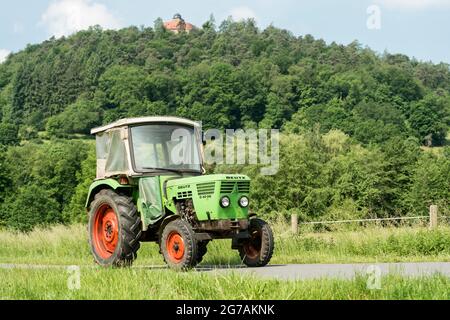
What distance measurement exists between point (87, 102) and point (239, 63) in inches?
1453

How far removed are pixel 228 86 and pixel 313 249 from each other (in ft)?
334

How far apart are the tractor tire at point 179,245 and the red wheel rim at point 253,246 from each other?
1.62 m

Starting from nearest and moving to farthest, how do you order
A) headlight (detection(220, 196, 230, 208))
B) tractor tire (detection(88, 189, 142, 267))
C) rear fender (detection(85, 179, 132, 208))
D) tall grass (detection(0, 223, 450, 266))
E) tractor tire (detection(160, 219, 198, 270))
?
tractor tire (detection(160, 219, 198, 270)) → headlight (detection(220, 196, 230, 208)) → tractor tire (detection(88, 189, 142, 267)) → rear fender (detection(85, 179, 132, 208)) → tall grass (detection(0, 223, 450, 266))

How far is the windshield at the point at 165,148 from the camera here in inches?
474

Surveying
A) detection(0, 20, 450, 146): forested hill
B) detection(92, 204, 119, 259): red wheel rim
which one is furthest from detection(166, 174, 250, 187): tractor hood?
detection(0, 20, 450, 146): forested hill

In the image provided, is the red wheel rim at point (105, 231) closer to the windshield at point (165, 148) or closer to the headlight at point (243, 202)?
the windshield at point (165, 148)

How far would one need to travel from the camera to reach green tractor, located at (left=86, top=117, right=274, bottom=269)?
1126 centimetres

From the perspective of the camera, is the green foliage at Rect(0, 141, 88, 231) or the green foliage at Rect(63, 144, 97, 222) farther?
the green foliage at Rect(63, 144, 97, 222)

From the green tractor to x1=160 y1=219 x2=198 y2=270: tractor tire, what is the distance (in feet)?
0.05

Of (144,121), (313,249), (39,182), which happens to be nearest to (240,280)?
(144,121)

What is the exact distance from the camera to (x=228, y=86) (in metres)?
116

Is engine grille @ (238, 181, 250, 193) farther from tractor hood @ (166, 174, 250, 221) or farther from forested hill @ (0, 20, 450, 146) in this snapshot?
forested hill @ (0, 20, 450, 146)
